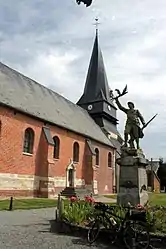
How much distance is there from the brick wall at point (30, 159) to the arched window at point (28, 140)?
33 centimetres

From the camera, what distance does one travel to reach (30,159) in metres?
27.2

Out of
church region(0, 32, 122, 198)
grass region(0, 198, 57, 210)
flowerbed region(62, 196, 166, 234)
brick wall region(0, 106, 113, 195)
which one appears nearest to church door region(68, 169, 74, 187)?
church region(0, 32, 122, 198)

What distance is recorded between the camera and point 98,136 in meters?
40.7

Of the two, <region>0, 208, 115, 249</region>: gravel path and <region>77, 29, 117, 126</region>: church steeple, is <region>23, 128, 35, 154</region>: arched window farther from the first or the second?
<region>77, 29, 117, 126</region>: church steeple

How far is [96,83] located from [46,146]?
25.0 m

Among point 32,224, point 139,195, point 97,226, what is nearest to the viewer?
A: point 97,226

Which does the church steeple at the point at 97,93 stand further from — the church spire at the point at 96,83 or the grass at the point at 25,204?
the grass at the point at 25,204

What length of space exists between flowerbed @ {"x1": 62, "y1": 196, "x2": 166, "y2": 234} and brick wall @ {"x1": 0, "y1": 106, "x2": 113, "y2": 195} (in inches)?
587

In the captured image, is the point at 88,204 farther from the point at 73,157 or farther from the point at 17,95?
the point at 73,157

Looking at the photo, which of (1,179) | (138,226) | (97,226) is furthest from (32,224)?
(1,179)

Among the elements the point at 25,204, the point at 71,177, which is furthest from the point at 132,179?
the point at 71,177

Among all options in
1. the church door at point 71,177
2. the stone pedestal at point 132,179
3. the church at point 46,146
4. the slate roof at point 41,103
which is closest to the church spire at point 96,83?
the church at point 46,146

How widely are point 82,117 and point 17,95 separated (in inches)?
583

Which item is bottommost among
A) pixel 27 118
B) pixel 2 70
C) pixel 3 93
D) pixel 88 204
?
pixel 88 204
